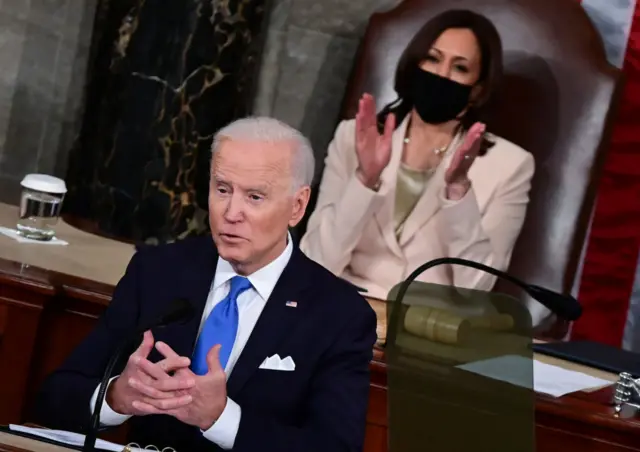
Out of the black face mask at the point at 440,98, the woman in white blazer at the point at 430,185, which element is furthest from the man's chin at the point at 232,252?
the black face mask at the point at 440,98

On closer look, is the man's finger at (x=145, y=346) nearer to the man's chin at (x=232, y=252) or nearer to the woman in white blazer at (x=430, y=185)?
the man's chin at (x=232, y=252)

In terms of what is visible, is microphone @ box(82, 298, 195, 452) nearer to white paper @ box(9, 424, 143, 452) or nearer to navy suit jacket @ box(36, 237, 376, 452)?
white paper @ box(9, 424, 143, 452)

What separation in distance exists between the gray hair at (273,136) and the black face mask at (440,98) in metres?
1.61

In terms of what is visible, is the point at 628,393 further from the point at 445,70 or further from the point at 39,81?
the point at 39,81

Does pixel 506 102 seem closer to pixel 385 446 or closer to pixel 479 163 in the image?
pixel 479 163

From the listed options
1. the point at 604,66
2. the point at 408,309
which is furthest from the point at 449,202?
the point at 408,309

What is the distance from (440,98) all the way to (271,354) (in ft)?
5.76

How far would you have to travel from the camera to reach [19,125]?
4.00 meters

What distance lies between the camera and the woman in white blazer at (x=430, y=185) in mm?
3283

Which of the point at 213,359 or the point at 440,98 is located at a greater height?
the point at 440,98

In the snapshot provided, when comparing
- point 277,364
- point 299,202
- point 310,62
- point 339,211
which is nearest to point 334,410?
point 277,364

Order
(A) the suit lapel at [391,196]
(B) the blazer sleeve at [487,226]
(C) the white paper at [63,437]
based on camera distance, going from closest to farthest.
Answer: (C) the white paper at [63,437]
(B) the blazer sleeve at [487,226]
(A) the suit lapel at [391,196]

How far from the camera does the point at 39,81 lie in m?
4.01

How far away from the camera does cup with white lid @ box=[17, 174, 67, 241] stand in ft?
9.62
